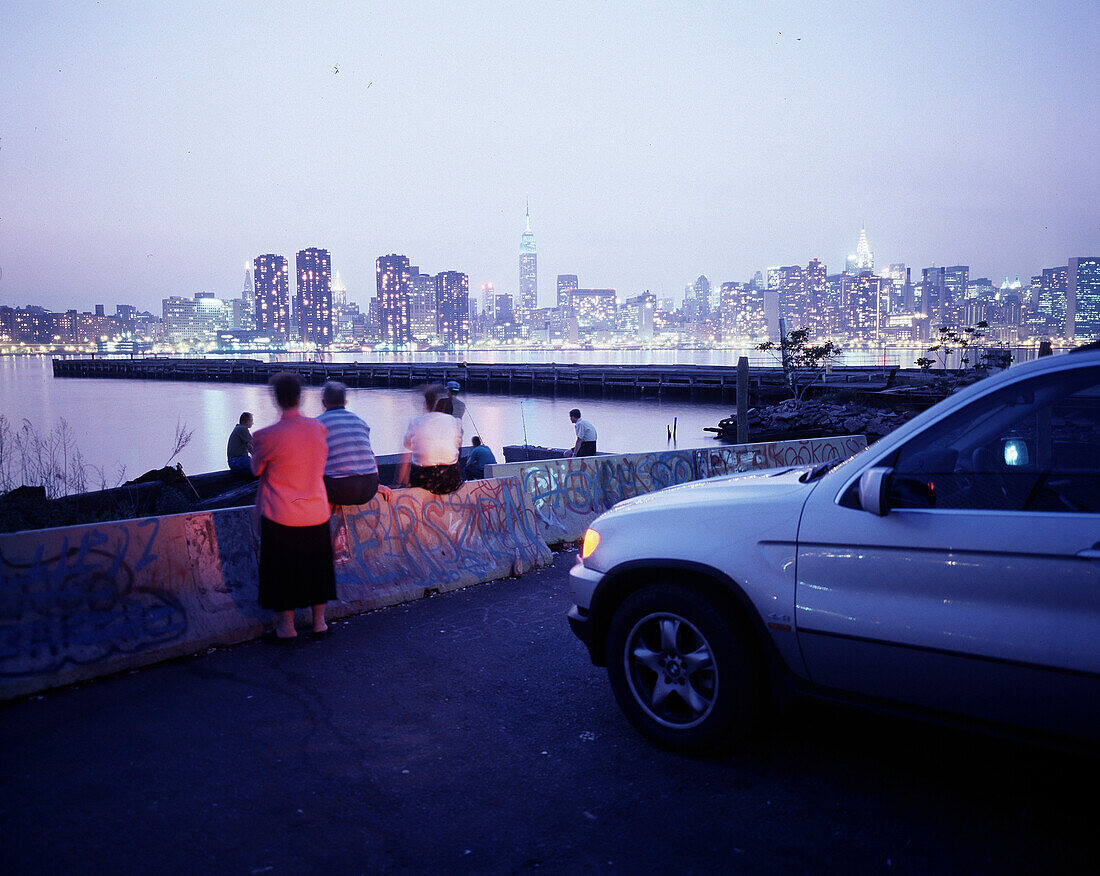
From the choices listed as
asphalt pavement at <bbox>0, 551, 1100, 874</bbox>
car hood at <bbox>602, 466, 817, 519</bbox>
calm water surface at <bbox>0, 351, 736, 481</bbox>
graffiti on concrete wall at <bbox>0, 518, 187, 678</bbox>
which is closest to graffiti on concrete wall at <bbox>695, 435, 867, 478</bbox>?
car hood at <bbox>602, 466, 817, 519</bbox>

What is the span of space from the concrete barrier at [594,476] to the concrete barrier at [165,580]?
1.61m

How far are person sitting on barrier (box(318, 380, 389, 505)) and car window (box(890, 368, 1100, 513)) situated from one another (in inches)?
164

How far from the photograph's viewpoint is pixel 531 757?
13.7 ft

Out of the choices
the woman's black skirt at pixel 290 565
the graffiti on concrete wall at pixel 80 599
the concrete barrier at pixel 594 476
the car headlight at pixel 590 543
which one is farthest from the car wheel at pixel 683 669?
the concrete barrier at pixel 594 476

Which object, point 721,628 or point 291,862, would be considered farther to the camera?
point 721,628

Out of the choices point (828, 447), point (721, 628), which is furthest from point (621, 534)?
point (828, 447)

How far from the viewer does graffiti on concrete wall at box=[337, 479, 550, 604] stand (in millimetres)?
6996

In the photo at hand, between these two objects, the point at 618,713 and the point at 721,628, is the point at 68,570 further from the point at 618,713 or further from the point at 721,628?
the point at 721,628

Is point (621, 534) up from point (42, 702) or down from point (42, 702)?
up

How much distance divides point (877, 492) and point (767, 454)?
33.9 ft

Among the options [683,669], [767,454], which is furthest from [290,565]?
[767,454]

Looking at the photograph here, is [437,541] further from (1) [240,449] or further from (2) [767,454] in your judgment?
(1) [240,449]

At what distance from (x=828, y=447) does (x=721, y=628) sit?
11877 mm

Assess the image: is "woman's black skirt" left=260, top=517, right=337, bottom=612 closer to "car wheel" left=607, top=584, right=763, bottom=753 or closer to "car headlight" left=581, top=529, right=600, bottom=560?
"car headlight" left=581, top=529, right=600, bottom=560
